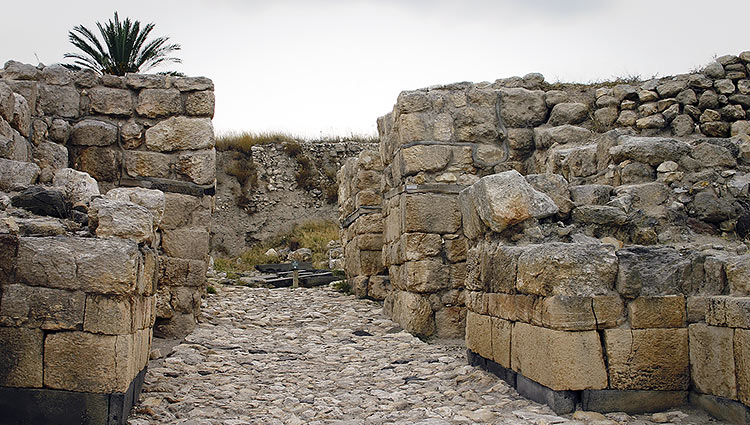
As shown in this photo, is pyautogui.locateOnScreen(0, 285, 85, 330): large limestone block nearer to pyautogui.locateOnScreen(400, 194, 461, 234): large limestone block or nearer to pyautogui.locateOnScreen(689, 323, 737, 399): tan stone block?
pyautogui.locateOnScreen(689, 323, 737, 399): tan stone block

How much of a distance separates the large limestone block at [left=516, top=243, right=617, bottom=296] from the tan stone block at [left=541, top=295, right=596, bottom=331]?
0.05 metres

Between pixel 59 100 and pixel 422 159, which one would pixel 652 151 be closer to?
pixel 422 159

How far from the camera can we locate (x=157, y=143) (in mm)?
6996

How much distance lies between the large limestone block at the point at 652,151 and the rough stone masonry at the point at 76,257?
3913 mm

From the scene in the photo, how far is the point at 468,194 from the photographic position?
5852 mm

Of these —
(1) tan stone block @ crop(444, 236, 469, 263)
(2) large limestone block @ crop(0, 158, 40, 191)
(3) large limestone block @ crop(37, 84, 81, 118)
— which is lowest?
(1) tan stone block @ crop(444, 236, 469, 263)

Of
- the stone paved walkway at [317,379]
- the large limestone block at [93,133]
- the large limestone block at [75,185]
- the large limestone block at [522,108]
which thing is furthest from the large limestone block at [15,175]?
the large limestone block at [522,108]

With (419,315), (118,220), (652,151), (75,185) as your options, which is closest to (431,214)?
(419,315)

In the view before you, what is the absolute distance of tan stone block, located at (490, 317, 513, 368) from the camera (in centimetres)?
497

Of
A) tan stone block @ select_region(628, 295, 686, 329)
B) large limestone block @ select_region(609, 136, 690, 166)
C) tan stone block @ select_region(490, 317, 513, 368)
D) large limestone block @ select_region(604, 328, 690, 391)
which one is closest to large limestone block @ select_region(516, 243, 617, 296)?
tan stone block @ select_region(628, 295, 686, 329)

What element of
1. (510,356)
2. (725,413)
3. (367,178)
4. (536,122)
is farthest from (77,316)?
(367,178)

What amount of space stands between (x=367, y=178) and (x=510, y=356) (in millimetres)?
5895

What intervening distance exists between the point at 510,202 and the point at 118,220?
2.88 meters

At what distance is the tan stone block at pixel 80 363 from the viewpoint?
12.6 feet
